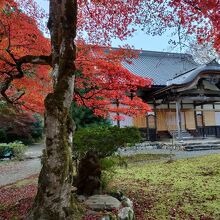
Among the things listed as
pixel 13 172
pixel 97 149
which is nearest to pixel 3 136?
pixel 13 172

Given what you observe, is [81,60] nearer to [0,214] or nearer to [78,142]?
[78,142]

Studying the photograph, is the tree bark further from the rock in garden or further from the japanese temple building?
the japanese temple building

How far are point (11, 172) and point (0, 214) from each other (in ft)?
26.5

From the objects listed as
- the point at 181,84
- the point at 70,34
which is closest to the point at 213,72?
the point at 181,84

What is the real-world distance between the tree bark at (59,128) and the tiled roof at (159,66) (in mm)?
18803

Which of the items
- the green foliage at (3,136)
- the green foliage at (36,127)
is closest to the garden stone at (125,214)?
the green foliage at (3,136)

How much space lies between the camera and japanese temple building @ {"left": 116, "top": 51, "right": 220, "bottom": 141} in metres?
21.5

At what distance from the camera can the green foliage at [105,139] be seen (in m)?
6.58

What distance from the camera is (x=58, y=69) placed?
15.5ft

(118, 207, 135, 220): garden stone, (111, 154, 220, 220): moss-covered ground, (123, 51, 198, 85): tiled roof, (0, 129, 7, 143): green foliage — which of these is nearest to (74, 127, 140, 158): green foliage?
(111, 154, 220, 220): moss-covered ground

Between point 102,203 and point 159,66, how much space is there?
73.7 ft

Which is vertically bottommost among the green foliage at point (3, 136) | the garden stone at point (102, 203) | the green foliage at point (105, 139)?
the garden stone at point (102, 203)

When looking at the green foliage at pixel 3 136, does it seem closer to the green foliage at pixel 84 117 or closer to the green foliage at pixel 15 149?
the green foliage at pixel 15 149

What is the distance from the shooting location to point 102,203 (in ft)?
17.7
